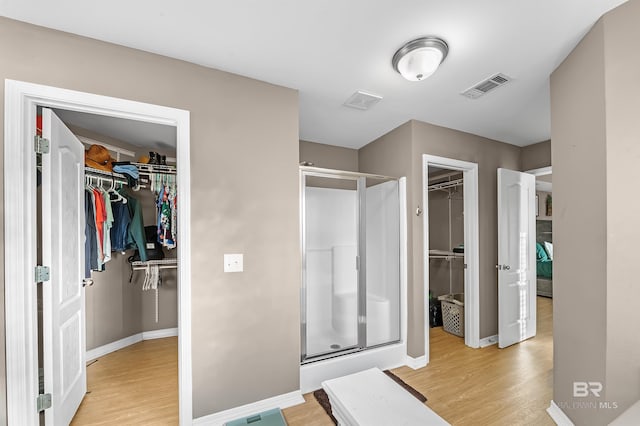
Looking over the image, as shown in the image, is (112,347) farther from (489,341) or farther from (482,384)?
(489,341)

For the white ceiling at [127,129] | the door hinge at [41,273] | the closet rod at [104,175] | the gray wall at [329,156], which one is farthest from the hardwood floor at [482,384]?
the white ceiling at [127,129]

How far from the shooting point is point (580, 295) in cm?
163

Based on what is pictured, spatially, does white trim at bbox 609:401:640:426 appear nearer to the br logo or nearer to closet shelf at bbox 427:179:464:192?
the br logo

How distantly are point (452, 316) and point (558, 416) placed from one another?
159 centimetres

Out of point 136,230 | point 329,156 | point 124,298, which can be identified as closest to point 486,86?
point 329,156

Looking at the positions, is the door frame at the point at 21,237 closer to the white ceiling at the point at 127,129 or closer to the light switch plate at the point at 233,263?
the light switch plate at the point at 233,263

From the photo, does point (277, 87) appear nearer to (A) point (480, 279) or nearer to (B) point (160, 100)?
(B) point (160, 100)

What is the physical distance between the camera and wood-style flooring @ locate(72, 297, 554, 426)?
1.91 metres

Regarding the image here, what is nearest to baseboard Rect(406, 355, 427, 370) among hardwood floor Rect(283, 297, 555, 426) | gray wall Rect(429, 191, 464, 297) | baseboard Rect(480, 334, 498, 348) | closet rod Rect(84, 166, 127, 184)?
hardwood floor Rect(283, 297, 555, 426)

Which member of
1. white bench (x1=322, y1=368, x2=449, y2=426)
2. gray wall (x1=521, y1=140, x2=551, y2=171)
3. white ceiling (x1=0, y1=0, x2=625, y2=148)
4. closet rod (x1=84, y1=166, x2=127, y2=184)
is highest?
white ceiling (x1=0, y1=0, x2=625, y2=148)

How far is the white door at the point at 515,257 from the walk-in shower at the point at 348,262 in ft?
4.21

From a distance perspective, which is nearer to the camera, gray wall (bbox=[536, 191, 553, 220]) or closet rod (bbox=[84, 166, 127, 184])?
closet rod (bbox=[84, 166, 127, 184])

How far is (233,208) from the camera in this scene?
76.2 inches

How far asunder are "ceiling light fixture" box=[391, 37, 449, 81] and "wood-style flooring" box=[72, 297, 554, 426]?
7.83ft
